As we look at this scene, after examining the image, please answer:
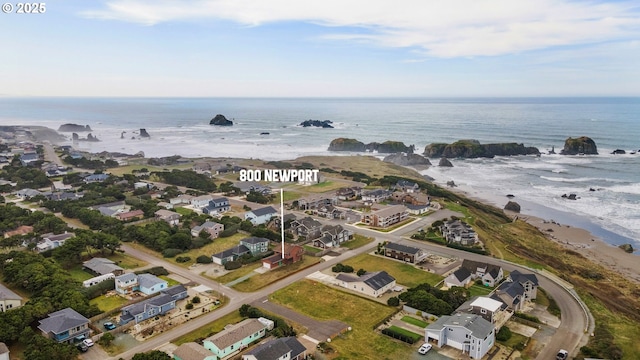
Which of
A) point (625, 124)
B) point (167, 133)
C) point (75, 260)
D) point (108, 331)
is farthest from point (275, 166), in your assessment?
point (625, 124)

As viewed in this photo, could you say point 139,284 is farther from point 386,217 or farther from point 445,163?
point 445,163

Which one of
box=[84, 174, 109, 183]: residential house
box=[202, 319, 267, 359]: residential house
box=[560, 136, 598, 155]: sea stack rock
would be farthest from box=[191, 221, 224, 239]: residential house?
box=[560, 136, 598, 155]: sea stack rock

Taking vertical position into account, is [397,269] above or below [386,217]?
below

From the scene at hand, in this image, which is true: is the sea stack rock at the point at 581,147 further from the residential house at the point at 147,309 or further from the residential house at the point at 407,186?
the residential house at the point at 147,309

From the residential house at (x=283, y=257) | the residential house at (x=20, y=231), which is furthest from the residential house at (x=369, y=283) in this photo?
the residential house at (x=20, y=231)

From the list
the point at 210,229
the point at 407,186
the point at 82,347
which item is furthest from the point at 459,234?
the point at 82,347

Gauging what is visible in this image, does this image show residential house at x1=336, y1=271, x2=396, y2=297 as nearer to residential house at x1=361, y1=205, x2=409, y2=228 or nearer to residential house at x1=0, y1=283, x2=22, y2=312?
residential house at x1=361, y1=205, x2=409, y2=228
